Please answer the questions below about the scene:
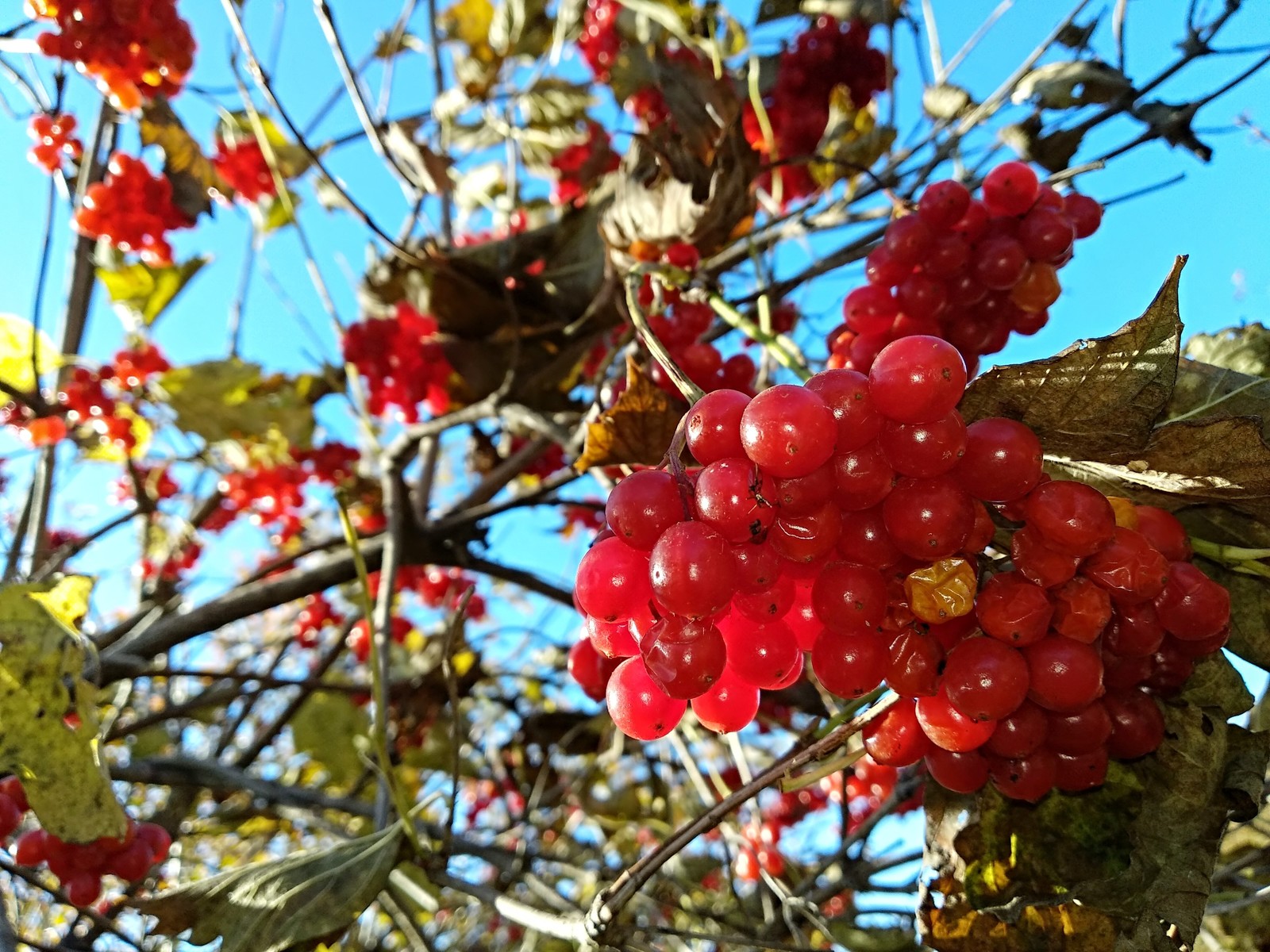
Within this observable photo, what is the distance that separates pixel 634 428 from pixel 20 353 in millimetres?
2058

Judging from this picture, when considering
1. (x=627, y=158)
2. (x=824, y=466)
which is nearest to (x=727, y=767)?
(x=627, y=158)

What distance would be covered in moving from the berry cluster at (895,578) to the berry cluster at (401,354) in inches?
56.2

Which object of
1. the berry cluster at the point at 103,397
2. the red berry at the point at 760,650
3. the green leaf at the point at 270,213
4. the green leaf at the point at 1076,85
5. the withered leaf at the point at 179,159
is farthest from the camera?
the green leaf at the point at 270,213

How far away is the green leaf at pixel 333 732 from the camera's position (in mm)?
2480

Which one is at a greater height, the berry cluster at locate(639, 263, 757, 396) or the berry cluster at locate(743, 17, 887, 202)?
the berry cluster at locate(743, 17, 887, 202)

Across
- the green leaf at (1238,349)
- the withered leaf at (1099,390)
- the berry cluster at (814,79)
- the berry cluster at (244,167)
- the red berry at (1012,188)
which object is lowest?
the withered leaf at (1099,390)

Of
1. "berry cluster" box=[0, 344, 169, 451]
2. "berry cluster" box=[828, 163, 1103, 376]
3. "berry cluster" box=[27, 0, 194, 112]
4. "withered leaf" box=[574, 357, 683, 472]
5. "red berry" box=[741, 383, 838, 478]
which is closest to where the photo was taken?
"red berry" box=[741, 383, 838, 478]

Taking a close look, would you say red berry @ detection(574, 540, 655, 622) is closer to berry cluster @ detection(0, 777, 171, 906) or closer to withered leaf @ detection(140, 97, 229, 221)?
berry cluster @ detection(0, 777, 171, 906)

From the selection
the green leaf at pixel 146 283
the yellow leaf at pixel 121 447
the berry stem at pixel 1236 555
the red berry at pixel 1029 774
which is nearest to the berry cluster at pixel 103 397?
the yellow leaf at pixel 121 447

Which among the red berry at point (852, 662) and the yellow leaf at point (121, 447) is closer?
the red berry at point (852, 662)

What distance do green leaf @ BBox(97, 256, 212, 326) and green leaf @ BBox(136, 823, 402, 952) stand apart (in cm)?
196

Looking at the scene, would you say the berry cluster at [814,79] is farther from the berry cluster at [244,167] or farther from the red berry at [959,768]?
the red berry at [959,768]

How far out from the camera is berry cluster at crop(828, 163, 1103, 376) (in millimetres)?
938

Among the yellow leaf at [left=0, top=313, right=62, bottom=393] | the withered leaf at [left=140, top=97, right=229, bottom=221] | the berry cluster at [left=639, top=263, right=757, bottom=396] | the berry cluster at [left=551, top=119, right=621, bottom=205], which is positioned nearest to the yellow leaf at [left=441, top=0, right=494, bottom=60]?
the berry cluster at [left=551, top=119, right=621, bottom=205]
